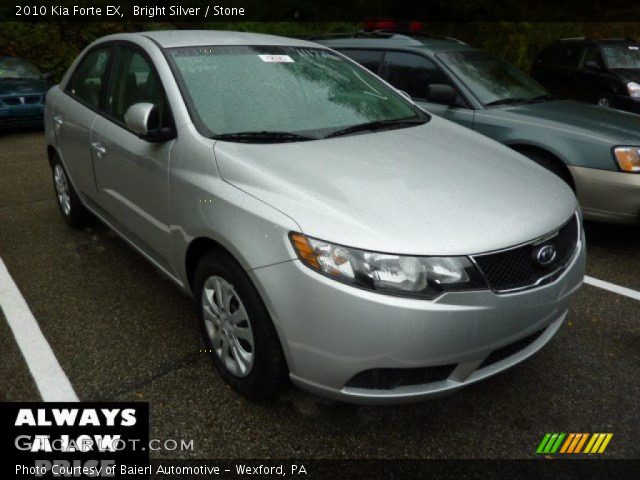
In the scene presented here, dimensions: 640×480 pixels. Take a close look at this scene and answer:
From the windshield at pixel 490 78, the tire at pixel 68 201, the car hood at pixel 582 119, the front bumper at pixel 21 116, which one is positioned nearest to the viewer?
the car hood at pixel 582 119

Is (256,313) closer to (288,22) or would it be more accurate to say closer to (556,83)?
(556,83)

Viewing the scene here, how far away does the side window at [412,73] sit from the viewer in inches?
194

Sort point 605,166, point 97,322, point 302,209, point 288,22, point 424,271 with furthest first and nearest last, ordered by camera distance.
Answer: point 288,22 → point 605,166 → point 97,322 → point 302,209 → point 424,271

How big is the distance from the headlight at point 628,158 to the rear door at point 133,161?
3.19 metres

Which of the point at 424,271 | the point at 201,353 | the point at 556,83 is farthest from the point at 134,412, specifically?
the point at 556,83

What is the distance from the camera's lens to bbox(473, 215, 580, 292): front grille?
77.7 inches

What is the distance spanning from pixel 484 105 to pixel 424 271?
125 inches

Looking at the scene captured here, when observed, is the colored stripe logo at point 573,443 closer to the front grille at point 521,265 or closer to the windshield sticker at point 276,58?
the front grille at point 521,265

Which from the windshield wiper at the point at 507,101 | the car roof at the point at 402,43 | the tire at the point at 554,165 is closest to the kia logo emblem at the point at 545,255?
the tire at the point at 554,165

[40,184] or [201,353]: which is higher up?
→ [201,353]

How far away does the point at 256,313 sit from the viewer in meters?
2.14

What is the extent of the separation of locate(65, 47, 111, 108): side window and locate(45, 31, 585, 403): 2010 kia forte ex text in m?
0.34

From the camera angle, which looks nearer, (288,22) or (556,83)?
(556,83)

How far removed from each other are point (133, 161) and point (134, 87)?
1.70 feet
